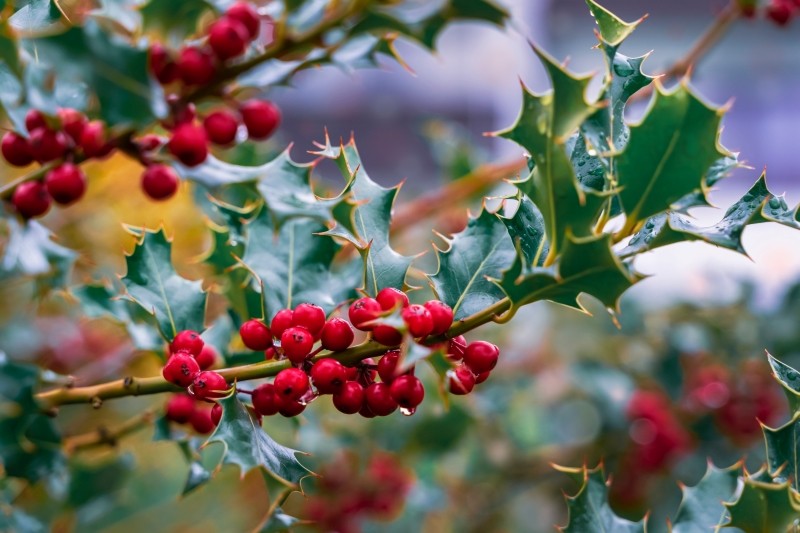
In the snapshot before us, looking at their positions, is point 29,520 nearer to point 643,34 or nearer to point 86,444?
point 86,444

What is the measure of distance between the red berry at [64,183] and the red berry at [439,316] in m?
0.42

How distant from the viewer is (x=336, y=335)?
676 mm

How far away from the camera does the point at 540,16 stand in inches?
185

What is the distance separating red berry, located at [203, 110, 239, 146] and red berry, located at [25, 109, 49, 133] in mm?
167

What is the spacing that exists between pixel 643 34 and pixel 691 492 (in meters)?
4.14

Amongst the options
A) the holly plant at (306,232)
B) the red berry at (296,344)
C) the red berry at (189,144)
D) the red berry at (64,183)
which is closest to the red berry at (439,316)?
the holly plant at (306,232)

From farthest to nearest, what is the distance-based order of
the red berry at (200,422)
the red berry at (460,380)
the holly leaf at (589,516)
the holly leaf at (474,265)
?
1. the red berry at (200,422)
2. the holly leaf at (589,516)
3. the holly leaf at (474,265)
4. the red berry at (460,380)

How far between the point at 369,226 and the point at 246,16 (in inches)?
9.9

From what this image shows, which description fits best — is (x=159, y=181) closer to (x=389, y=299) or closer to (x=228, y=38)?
(x=228, y=38)

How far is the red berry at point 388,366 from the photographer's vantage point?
0.65 meters

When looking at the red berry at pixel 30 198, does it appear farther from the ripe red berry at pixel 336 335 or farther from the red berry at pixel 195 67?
the ripe red berry at pixel 336 335

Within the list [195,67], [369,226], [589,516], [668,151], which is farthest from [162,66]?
[589,516]

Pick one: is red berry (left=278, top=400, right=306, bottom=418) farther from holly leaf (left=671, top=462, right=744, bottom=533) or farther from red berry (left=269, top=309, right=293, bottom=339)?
holly leaf (left=671, top=462, right=744, bottom=533)

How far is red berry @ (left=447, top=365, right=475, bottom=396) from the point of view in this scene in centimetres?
60
